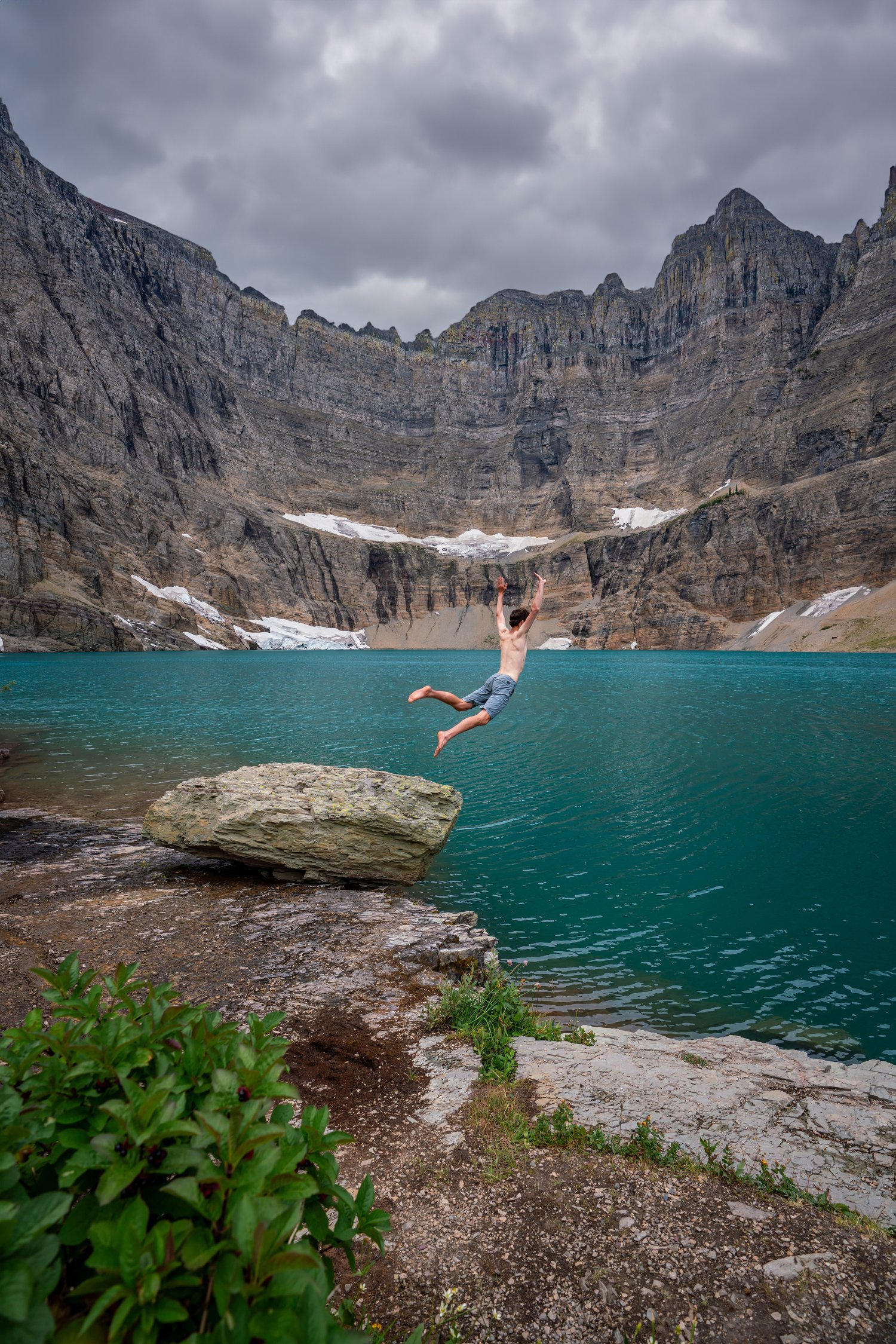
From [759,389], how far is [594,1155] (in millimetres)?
238144

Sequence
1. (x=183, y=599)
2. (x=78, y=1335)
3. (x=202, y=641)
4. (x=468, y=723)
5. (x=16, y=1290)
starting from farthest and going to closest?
(x=183, y=599), (x=202, y=641), (x=468, y=723), (x=78, y=1335), (x=16, y=1290)

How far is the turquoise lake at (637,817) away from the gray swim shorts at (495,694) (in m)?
3.76

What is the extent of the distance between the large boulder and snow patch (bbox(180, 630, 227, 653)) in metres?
133

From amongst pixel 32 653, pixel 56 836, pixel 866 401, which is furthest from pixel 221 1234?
pixel 866 401

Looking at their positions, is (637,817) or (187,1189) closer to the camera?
(187,1189)

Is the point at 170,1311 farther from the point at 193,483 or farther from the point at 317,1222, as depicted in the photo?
the point at 193,483

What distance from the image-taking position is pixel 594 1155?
4.41 m

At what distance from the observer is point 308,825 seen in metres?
11.0

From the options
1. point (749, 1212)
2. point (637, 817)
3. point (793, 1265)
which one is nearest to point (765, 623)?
point (637, 817)

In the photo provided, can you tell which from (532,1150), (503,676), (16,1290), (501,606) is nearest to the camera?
(16,1290)

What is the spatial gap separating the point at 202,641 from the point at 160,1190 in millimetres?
147072

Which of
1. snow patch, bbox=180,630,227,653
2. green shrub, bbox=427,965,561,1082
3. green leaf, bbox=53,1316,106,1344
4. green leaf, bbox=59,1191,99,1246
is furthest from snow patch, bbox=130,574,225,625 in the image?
green leaf, bbox=53,1316,106,1344

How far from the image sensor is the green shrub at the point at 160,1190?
1428 mm

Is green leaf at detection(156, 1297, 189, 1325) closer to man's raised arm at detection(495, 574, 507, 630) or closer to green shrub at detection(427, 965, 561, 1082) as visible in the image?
green shrub at detection(427, 965, 561, 1082)
